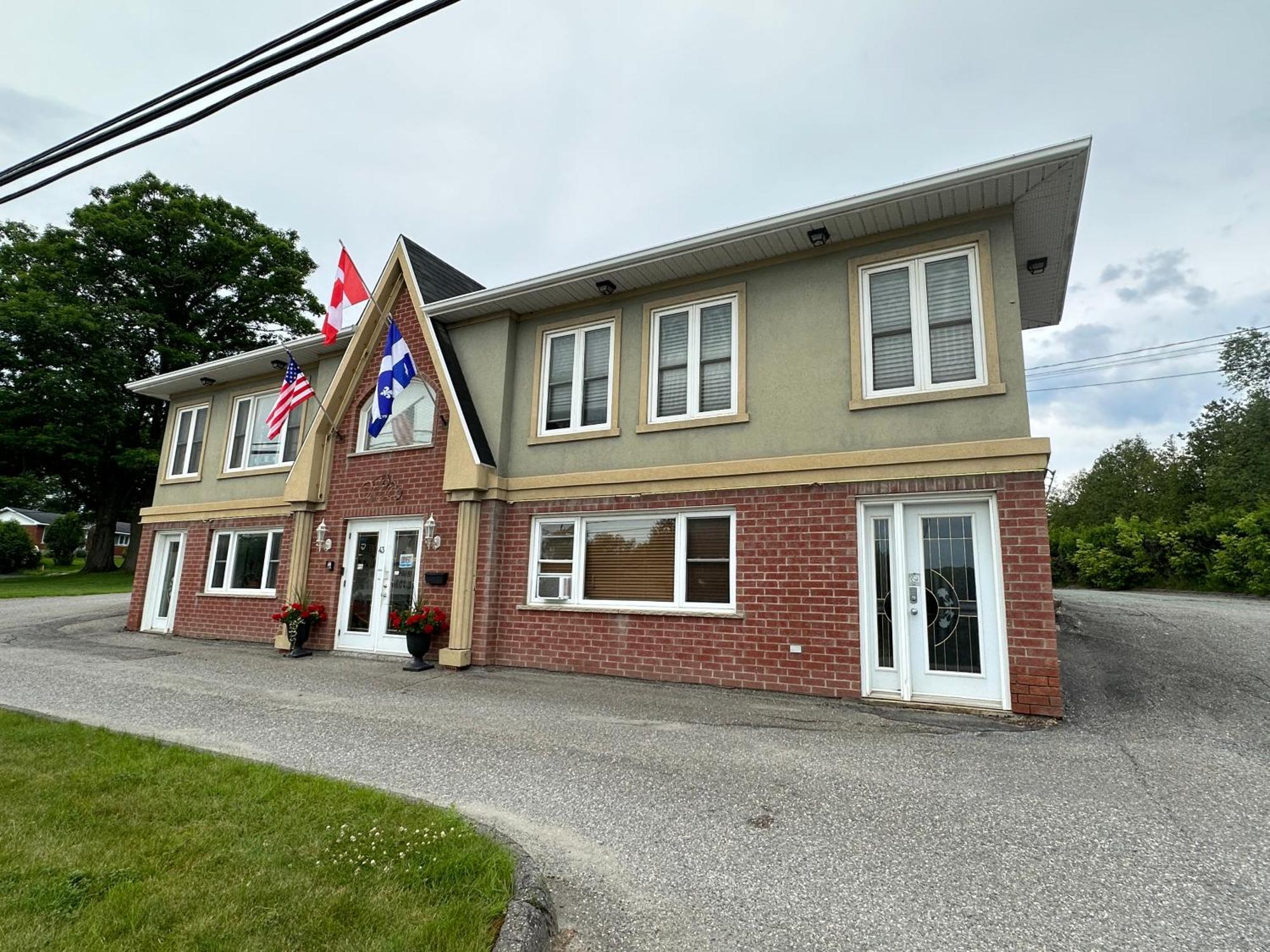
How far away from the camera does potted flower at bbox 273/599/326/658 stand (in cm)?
1066

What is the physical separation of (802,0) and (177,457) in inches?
630

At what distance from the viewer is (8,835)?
334 centimetres

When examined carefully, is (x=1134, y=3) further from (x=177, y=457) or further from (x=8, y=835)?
(x=177, y=457)

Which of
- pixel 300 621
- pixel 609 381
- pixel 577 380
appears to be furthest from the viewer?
pixel 300 621

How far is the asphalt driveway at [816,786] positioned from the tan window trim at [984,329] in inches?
137

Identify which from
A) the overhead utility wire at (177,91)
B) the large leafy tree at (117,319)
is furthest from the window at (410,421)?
the large leafy tree at (117,319)

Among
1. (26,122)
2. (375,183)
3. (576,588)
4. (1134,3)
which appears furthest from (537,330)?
(1134,3)

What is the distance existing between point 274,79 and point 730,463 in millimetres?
5980

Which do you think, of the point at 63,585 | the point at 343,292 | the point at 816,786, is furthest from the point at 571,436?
the point at 63,585

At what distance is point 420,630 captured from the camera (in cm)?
948

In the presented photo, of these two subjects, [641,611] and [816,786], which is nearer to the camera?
[816,786]

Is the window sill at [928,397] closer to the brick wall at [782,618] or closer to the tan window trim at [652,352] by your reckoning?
the brick wall at [782,618]

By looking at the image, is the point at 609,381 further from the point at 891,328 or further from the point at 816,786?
the point at 816,786

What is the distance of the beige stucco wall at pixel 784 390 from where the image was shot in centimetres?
720
